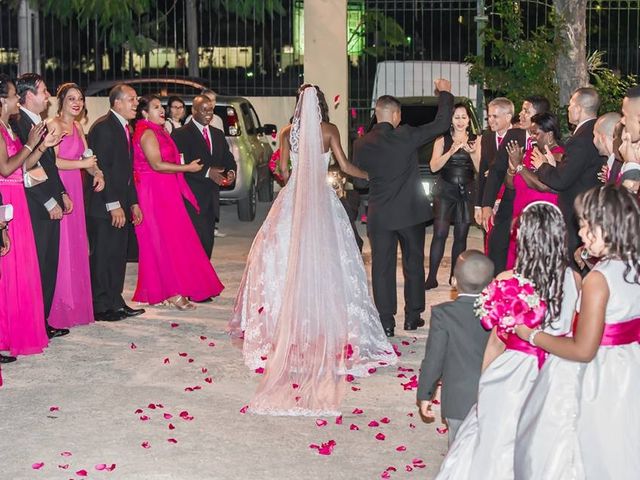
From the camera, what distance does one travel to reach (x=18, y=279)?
379 inches

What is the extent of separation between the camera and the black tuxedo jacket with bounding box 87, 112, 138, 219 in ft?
36.3

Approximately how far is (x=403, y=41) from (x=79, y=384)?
740 inches

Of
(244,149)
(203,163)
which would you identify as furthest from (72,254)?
(244,149)

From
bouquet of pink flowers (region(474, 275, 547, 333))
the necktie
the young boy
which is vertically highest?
the necktie

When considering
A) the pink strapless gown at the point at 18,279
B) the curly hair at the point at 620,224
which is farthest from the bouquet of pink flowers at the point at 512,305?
the pink strapless gown at the point at 18,279

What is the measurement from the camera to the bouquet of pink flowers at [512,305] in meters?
5.31

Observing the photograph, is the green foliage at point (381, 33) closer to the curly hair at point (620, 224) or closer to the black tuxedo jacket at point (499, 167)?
the black tuxedo jacket at point (499, 167)

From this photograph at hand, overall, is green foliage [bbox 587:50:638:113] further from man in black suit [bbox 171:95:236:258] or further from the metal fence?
man in black suit [bbox 171:95:236:258]

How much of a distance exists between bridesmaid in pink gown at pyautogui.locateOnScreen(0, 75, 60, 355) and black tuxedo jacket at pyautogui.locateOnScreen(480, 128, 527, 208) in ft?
12.1

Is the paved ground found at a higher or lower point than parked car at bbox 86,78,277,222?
lower

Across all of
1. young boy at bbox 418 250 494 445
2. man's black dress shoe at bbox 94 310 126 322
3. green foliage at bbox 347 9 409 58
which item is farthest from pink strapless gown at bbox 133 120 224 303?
green foliage at bbox 347 9 409 58

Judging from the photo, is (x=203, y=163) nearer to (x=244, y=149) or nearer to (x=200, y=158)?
(x=200, y=158)

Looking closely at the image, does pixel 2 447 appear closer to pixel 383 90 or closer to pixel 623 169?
pixel 623 169

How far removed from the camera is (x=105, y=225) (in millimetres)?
11227
